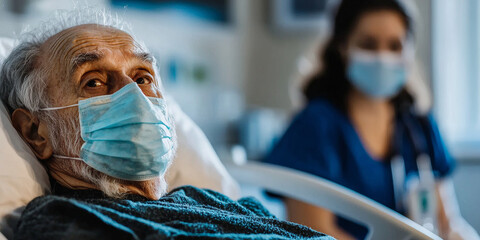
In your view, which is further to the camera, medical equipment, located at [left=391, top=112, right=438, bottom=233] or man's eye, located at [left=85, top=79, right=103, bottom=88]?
medical equipment, located at [left=391, top=112, right=438, bottom=233]

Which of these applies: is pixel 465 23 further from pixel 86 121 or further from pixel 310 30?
pixel 86 121

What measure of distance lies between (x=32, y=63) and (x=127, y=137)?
0.30 meters

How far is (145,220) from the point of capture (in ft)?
2.93

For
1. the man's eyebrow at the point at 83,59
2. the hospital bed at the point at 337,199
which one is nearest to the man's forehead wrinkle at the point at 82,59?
the man's eyebrow at the point at 83,59

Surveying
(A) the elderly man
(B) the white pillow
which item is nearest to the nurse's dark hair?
(B) the white pillow

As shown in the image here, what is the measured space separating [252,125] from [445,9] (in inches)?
60.3

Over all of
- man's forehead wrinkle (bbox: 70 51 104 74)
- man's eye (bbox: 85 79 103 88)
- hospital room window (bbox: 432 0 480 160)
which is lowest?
hospital room window (bbox: 432 0 480 160)

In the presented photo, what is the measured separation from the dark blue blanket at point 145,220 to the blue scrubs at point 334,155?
0.78 m

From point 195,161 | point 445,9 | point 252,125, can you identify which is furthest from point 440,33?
point 195,161

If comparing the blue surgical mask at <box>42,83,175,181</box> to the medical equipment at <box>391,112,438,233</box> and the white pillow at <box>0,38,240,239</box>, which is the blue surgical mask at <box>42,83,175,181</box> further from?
the medical equipment at <box>391,112,438,233</box>

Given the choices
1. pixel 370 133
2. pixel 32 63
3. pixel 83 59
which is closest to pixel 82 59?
pixel 83 59

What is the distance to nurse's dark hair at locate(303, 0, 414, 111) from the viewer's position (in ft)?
6.84

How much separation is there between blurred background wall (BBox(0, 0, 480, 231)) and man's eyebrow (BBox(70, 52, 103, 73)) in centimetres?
209

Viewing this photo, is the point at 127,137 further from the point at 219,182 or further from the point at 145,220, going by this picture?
the point at 219,182
